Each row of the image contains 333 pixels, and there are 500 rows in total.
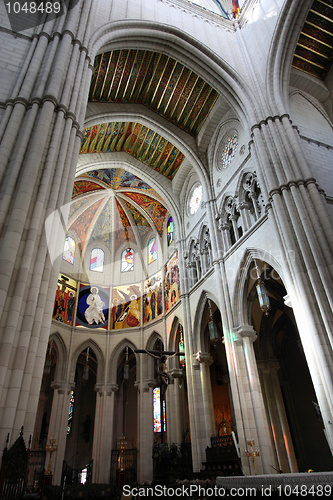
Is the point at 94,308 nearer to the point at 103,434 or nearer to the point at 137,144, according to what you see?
the point at 103,434

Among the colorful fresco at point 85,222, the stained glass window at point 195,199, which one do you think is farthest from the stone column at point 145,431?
the colorful fresco at point 85,222

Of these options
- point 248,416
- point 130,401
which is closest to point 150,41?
point 248,416

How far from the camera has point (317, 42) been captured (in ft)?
44.9

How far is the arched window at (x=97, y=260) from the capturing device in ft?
67.8

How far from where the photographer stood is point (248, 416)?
9859 mm

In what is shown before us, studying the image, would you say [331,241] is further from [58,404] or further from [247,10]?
[58,404]

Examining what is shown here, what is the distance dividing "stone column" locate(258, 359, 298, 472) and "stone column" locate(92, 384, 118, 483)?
7438 mm

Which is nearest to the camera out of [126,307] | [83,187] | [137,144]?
[137,144]

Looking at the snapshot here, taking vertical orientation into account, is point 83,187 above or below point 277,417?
above

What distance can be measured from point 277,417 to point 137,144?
14.1 m

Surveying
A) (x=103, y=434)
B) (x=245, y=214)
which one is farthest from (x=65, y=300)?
(x=245, y=214)

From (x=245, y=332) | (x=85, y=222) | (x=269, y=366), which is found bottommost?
(x=245, y=332)

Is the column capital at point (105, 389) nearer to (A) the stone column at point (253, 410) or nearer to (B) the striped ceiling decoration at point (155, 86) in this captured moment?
(A) the stone column at point (253, 410)

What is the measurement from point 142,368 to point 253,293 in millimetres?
8110
